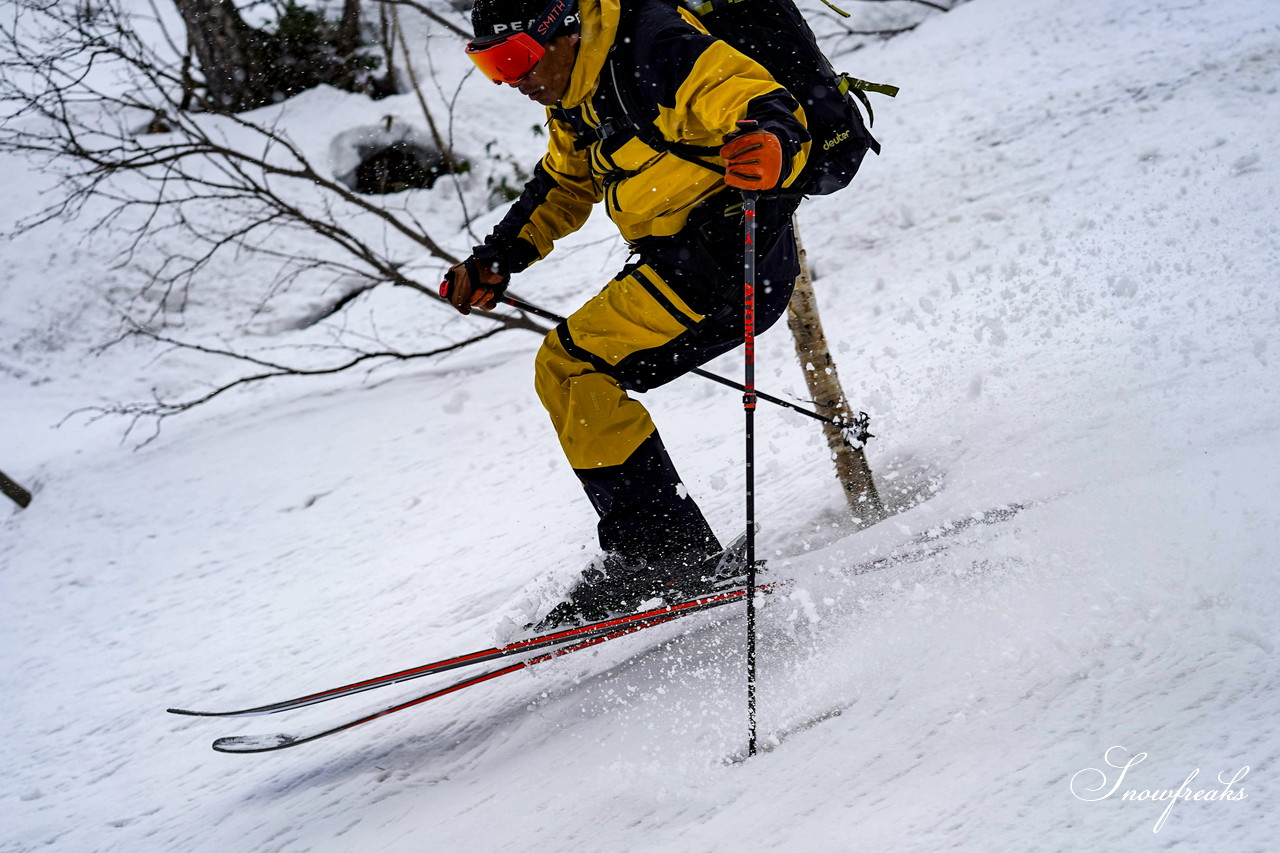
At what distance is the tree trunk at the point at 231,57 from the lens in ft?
39.6

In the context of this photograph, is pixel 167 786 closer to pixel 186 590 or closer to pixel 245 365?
pixel 186 590

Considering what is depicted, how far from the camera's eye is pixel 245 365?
9008 millimetres

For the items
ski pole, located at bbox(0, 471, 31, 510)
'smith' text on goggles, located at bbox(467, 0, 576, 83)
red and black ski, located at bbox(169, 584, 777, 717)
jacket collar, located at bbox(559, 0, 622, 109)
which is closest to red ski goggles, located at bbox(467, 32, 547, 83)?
'smith' text on goggles, located at bbox(467, 0, 576, 83)

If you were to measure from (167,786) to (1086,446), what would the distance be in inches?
159

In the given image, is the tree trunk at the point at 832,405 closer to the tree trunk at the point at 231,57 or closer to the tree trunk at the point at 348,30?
the tree trunk at the point at 231,57

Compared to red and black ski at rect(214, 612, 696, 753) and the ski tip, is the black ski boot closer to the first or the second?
red and black ski at rect(214, 612, 696, 753)

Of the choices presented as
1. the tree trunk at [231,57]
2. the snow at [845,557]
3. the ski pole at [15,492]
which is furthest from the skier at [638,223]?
the tree trunk at [231,57]

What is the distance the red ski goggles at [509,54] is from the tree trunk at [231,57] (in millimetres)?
11722

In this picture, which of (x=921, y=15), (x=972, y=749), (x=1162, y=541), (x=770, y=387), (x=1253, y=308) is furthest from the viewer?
(x=921, y=15)

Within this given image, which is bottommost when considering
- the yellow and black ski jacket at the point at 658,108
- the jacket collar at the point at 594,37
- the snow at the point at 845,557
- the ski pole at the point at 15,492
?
the snow at the point at 845,557

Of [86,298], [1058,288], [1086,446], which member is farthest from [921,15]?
[86,298]

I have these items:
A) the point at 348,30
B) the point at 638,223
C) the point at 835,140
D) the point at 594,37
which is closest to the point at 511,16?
the point at 594,37

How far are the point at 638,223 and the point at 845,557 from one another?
4.90 ft

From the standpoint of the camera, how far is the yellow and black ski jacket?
7.14ft
